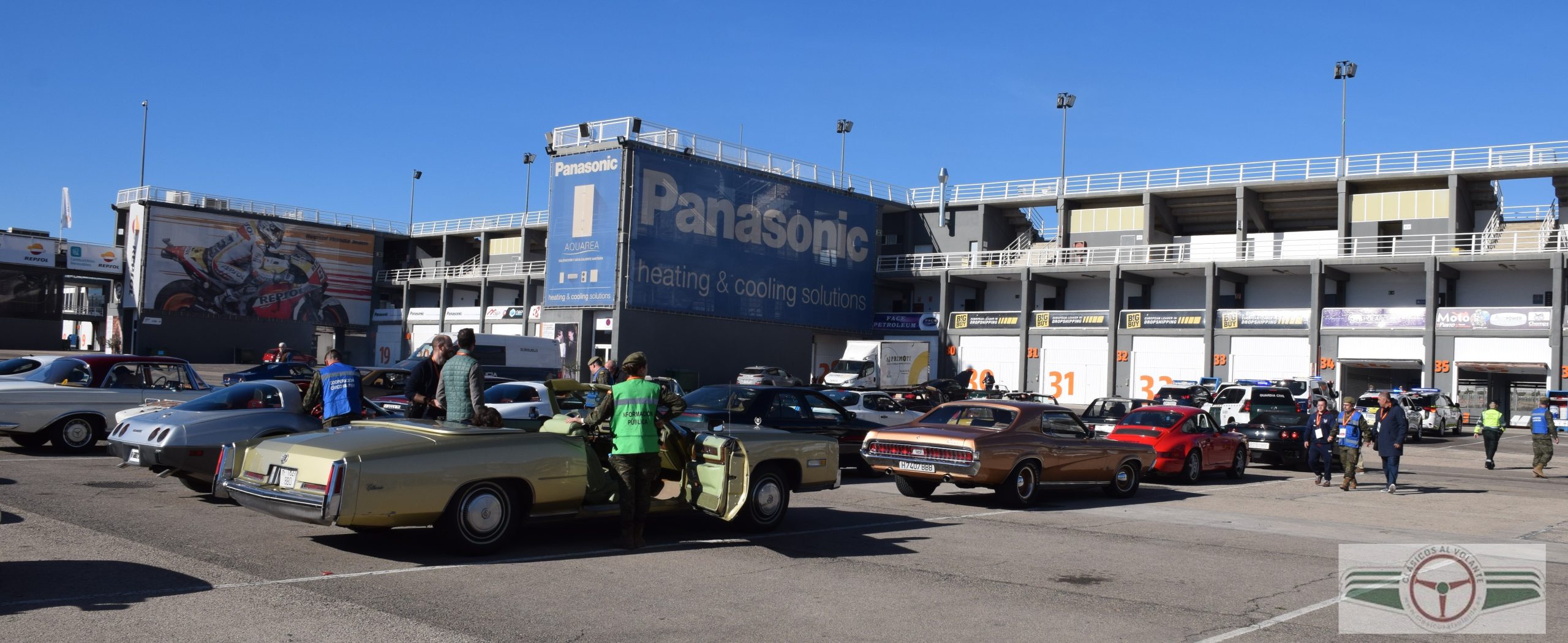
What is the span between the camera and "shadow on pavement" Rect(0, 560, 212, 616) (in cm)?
682

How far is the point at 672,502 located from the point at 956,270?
4813 cm

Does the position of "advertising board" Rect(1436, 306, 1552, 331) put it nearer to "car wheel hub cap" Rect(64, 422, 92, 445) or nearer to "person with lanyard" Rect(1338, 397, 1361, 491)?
"person with lanyard" Rect(1338, 397, 1361, 491)

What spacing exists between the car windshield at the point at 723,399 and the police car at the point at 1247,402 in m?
14.5

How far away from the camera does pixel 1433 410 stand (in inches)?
1431

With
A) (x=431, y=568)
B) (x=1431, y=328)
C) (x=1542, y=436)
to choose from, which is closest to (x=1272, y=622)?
(x=431, y=568)

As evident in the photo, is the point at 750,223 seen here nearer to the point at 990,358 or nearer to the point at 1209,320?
the point at 990,358

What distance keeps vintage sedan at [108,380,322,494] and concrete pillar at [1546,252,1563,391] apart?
144 ft

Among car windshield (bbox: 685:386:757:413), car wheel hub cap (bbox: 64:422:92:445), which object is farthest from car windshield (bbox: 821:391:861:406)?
car wheel hub cap (bbox: 64:422:92:445)

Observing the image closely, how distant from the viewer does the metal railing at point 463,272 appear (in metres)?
64.2

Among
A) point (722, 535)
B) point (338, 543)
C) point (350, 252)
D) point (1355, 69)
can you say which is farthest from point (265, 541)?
point (350, 252)

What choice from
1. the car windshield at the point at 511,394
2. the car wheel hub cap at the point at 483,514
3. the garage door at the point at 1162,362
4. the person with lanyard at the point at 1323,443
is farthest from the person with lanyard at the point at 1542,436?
the garage door at the point at 1162,362

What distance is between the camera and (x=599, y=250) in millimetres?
46531

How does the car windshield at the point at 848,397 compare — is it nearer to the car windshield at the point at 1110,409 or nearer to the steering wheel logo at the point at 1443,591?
the car windshield at the point at 1110,409

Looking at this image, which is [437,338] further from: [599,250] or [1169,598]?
[599,250]
